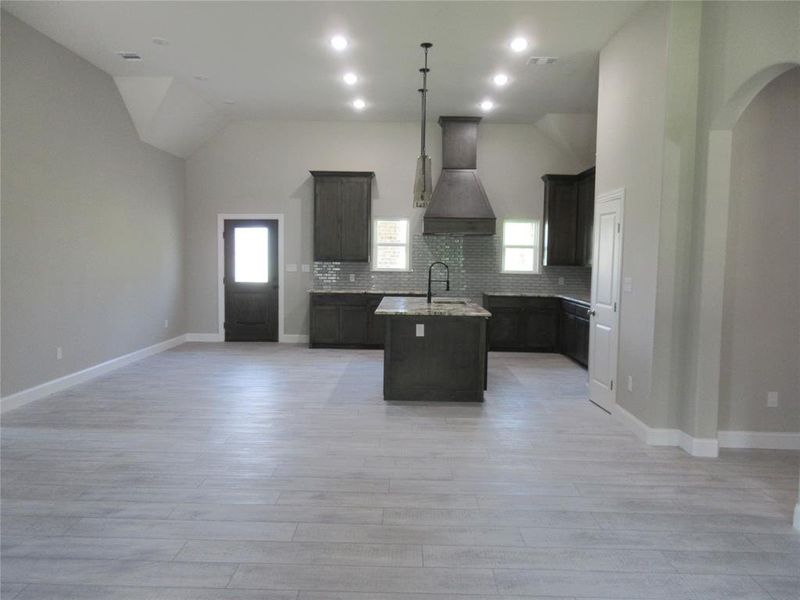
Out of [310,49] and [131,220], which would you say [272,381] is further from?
[310,49]

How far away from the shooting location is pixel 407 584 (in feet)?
7.52

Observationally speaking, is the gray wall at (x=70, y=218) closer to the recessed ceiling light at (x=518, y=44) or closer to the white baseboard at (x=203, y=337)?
the white baseboard at (x=203, y=337)

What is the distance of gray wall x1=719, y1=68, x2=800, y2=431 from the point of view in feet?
13.0

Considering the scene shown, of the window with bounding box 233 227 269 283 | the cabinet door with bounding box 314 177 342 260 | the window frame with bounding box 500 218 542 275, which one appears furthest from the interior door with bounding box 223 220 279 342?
the window frame with bounding box 500 218 542 275

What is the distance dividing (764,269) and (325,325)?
5991 mm

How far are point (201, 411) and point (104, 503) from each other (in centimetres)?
185

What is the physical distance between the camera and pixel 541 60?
5820 millimetres

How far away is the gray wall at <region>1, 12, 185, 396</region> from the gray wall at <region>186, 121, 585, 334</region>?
1016mm

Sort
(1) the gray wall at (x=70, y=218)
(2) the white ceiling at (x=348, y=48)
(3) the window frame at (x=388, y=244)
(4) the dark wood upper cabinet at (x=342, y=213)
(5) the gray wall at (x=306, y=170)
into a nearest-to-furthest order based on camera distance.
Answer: (2) the white ceiling at (x=348, y=48), (1) the gray wall at (x=70, y=218), (4) the dark wood upper cabinet at (x=342, y=213), (5) the gray wall at (x=306, y=170), (3) the window frame at (x=388, y=244)

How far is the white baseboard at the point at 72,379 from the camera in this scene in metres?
4.86

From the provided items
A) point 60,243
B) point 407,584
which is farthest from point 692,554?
point 60,243

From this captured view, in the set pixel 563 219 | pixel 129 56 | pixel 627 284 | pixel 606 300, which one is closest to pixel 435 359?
pixel 606 300

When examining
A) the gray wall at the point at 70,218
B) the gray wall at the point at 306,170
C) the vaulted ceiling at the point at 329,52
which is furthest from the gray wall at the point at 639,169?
the gray wall at the point at 70,218

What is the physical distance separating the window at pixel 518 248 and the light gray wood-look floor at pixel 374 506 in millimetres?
4079
